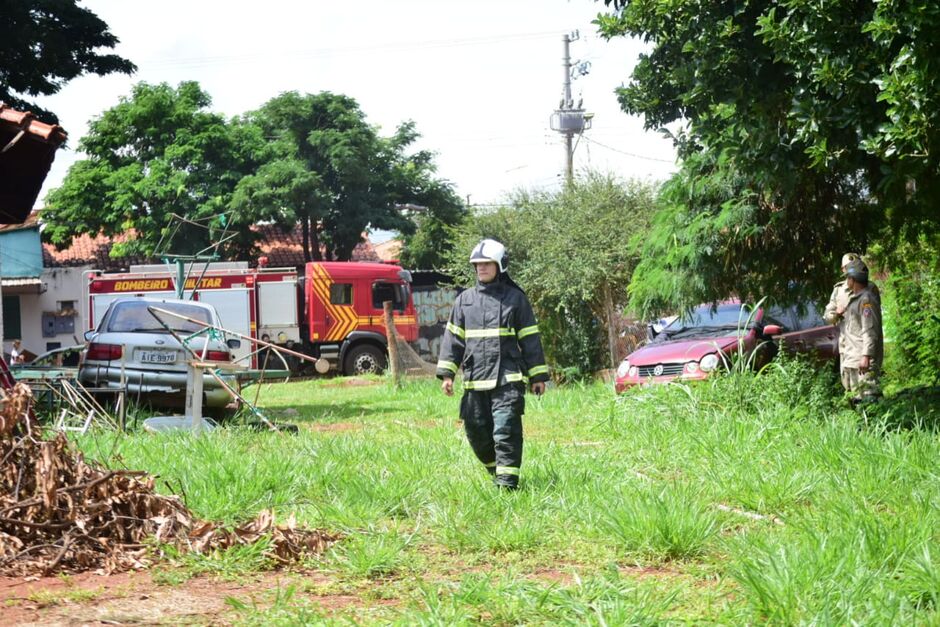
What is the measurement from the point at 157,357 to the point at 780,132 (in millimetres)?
7573

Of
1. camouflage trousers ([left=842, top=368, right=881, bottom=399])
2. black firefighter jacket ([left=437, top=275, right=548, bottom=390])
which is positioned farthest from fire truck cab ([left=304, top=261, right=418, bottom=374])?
black firefighter jacket ([left=437, top=275, right=548, bottom=390])

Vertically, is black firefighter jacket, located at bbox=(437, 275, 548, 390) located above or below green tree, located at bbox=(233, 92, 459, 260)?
below

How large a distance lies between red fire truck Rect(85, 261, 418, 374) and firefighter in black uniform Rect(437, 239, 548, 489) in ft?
60.6

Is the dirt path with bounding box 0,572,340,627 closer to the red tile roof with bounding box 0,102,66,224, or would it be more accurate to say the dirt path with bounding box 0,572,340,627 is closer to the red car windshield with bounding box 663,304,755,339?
the red tile roof with bounding box 0,102,66,224

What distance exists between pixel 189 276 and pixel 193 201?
11729 millimetres

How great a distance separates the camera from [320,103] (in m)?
37.9

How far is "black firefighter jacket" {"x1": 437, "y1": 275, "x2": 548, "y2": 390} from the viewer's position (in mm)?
7180

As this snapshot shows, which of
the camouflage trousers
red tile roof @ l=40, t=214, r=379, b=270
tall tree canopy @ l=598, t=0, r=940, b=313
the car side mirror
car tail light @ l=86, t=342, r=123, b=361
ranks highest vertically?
red tile roof @ l=40, t=214, r=379, b=270

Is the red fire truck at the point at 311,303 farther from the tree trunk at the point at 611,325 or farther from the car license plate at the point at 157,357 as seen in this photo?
the car license plate at the point at 157,357

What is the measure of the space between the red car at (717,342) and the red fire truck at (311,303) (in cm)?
1345

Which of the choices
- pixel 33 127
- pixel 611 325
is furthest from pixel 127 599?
pixel 611 325

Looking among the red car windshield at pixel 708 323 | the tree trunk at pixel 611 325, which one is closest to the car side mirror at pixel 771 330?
the red car windshield at pixel 708 323

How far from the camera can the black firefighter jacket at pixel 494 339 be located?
7180 mm

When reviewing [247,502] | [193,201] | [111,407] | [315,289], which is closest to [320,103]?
[193,201]
